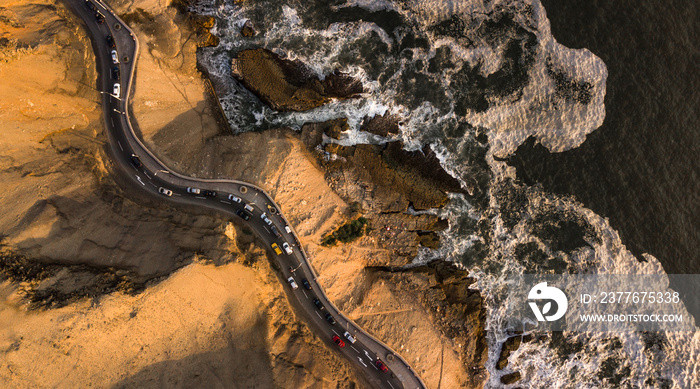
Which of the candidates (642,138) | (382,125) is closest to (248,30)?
(382,125)

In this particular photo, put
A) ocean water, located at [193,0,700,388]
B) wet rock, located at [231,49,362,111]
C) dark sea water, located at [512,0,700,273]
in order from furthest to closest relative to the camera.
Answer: ocean water, located at [193,0,700,388], dark sea water, located at [512,0,700,273], wet rock, located at [231,49,362,111]

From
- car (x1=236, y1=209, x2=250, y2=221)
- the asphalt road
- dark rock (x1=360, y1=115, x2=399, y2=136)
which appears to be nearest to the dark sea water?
dark rock (x1=360, y1=115, x2=399, y2=136)

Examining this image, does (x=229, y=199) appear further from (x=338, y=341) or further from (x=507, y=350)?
(x=507, y=350)

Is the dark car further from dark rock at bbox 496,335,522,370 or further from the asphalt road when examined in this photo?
dark rock at bbox 496,335,522,370

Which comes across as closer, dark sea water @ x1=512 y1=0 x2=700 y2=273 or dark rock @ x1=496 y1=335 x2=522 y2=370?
dark rock @ x1=496 y1=335 x2=522 y2=370

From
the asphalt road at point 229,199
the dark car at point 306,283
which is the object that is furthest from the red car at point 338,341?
the dark car at point 306,283

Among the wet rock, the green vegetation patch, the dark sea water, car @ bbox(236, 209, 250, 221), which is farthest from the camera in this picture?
the dark sea water

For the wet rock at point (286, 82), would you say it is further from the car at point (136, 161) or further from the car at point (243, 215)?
the car at point (136, 161)
